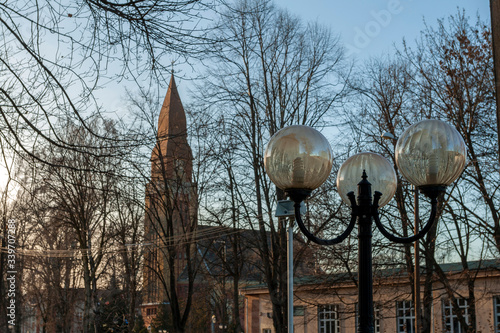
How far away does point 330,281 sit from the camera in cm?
2203

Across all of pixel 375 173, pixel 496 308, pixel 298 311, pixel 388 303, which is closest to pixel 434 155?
pixel 375 173

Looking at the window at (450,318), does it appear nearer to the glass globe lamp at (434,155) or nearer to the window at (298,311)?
the window at (298,311)

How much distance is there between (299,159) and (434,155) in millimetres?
1127

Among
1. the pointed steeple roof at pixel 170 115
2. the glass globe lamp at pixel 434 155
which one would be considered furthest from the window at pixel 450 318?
the glass globe lamp at pixel 434 155

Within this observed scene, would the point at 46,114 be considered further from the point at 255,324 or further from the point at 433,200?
the point at 255,324

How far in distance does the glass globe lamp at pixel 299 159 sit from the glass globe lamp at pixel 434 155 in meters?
0.72

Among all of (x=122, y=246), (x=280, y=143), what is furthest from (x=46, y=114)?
(x=122, y=246)

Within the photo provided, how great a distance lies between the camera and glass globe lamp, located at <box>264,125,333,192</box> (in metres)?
5.07

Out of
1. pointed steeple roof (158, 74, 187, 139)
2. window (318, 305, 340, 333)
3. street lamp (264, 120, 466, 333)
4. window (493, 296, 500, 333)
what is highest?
pointed steeple roof (158, 74, 187, 139)

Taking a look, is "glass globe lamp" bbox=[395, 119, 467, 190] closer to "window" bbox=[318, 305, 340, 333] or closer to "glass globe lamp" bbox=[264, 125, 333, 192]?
"glass globe lamp" bbox=[264, 125, 333, 192]

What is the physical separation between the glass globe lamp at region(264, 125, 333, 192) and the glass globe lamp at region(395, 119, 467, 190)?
2.36 feet

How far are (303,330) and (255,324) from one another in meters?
5.37

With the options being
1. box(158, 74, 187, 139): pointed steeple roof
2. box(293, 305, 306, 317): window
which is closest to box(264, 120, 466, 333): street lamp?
box(158, 74, 187, 139): pointed steeple roof

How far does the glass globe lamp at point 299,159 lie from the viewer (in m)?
5.07
